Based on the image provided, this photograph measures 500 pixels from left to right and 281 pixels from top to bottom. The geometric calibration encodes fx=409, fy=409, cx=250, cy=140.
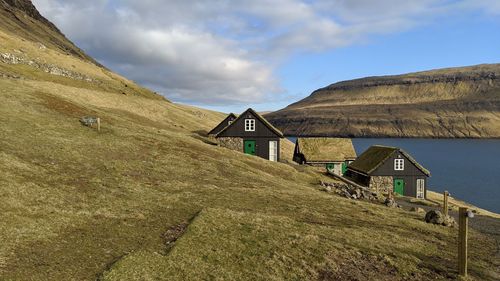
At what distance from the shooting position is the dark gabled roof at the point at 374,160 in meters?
64.0

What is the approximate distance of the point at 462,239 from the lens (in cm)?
1933

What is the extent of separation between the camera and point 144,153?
3834 cm

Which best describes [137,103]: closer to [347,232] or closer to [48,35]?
[347,232]

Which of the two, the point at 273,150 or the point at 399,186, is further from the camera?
the point at 273,150

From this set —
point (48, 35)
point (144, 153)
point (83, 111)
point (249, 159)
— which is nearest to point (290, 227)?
point (144, 153)

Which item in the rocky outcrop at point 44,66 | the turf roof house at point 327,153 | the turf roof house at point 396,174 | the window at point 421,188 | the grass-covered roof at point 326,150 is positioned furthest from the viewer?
the rocky outcrop at point 44,66

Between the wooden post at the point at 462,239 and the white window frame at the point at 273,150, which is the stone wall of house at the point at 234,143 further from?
Result: the wooden post at the point at 462,239

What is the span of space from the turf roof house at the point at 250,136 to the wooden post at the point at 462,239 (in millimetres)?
49415

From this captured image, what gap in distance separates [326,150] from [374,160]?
44.2ft

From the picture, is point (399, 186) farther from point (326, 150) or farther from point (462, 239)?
point (462, 239)

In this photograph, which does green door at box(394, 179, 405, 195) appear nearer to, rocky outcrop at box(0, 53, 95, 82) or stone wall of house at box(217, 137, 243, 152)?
stone wall of house at box(217, 137, 243, 152)

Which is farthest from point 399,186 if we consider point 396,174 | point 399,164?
point 399,164

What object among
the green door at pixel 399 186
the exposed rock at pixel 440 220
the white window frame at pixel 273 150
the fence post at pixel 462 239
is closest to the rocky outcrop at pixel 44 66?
the white window frame at pixel 273 150

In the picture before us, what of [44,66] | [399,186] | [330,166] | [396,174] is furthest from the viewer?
[44,66]
